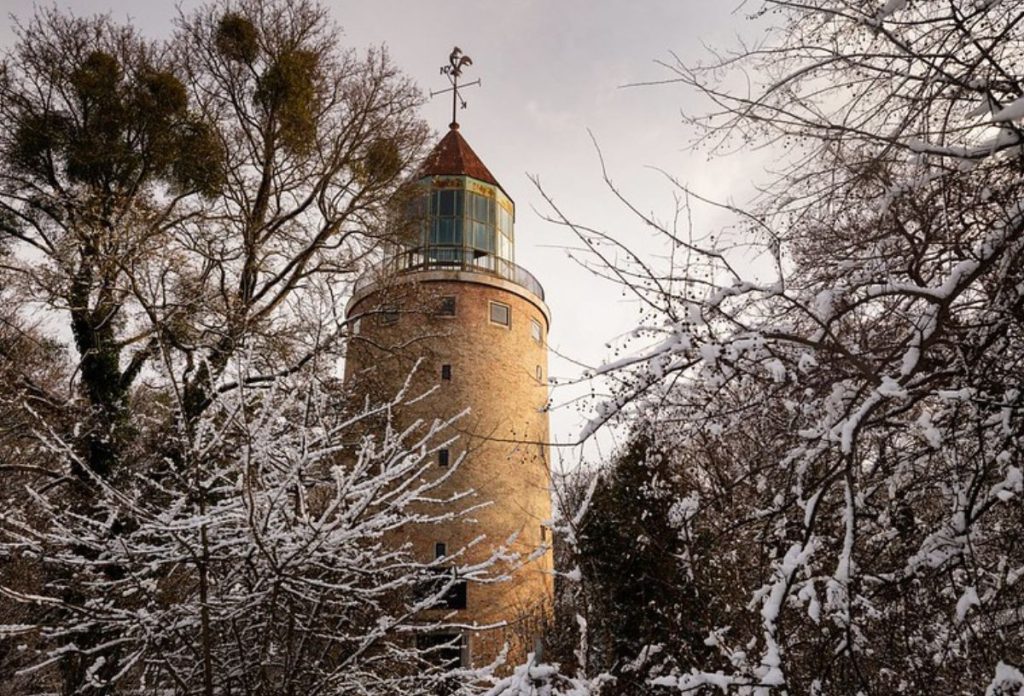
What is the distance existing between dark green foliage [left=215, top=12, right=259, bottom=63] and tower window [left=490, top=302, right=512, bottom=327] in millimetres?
8843

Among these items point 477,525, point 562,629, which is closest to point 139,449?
point 562,629

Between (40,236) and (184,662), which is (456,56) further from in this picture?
(184,662)

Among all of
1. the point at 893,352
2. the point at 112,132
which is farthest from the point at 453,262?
the point at 893,352

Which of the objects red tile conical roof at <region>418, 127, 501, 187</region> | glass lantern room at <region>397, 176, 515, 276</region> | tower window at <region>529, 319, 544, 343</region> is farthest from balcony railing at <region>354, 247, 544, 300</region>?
red tile conical roof at <region>418, 127, 501, 187</region>

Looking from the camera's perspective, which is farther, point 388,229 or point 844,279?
point 388,229

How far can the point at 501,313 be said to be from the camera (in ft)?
63.9

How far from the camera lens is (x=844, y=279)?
319 centimetres

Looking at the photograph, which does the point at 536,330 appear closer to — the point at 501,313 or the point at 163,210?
the point at 501,313

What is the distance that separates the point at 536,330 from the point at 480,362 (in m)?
2.68

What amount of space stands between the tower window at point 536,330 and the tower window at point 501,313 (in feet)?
2.80

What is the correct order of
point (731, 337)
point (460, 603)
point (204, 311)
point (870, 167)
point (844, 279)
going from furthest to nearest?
point (460, 603)
point (204, 311)
point (844, 279)
point (731, 337)
point (870, 167)

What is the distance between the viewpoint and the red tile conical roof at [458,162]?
65.3ft

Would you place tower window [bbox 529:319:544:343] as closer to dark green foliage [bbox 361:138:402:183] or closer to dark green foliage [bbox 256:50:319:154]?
dark green foliage [bbox 361:138:402:183]

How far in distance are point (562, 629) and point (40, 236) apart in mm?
9400
